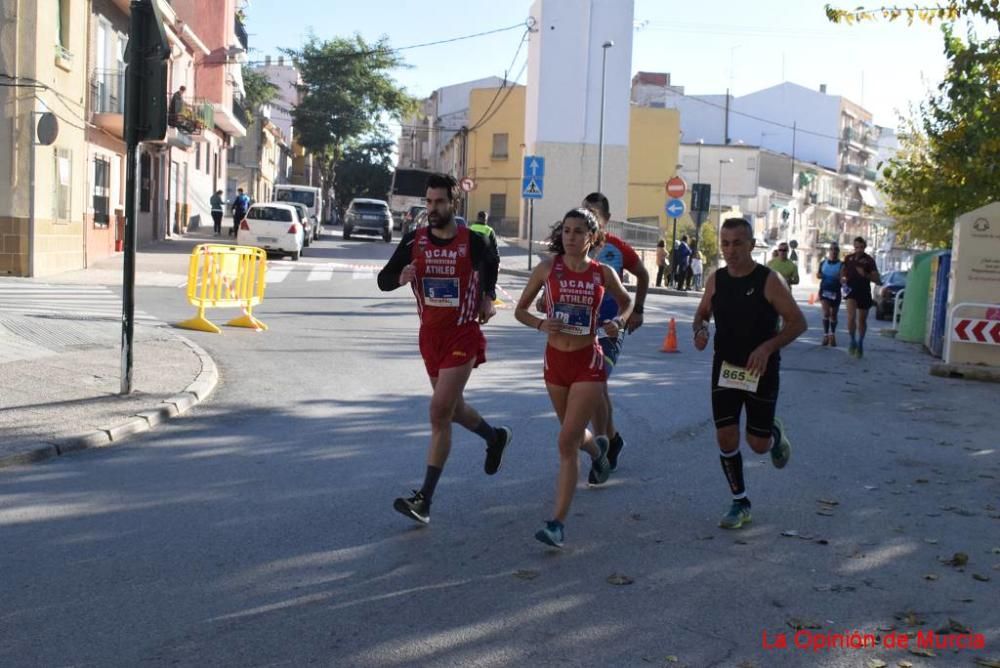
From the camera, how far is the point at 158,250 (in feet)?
109

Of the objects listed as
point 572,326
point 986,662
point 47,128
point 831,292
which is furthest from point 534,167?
point 986,662

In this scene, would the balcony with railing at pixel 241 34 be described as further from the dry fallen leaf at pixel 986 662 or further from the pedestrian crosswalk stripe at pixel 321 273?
the dry fallen leaf at pixel 986 662

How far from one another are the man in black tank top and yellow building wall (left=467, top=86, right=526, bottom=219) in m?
56.1

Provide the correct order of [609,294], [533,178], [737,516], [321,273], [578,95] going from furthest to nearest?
1. [578,95]
2. [533,178]
3. [321,273]
4. [609,294]
5. [737,516]

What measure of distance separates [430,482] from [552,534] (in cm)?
81

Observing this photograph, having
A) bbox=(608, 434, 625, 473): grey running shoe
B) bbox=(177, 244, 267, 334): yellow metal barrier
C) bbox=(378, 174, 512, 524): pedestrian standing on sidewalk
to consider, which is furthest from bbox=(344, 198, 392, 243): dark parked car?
bbox=(378, 174, 512, 524): pedestrian standing on sidewalk

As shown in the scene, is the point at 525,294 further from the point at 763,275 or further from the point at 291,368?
the point at 291,368

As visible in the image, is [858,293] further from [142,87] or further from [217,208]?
[217,208]

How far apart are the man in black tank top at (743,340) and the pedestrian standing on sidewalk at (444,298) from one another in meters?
1.26

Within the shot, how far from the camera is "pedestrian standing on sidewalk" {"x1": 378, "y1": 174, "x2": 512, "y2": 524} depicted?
253 inches

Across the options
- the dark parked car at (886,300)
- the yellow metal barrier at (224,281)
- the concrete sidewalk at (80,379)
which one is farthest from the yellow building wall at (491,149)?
the concrete sidewalk at (80,379)

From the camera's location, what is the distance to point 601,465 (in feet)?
24.0

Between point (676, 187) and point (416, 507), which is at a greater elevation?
point (676, 187)

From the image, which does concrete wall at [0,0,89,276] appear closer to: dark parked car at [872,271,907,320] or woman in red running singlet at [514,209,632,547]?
woman in red running singlet at [514,209,632,547]
